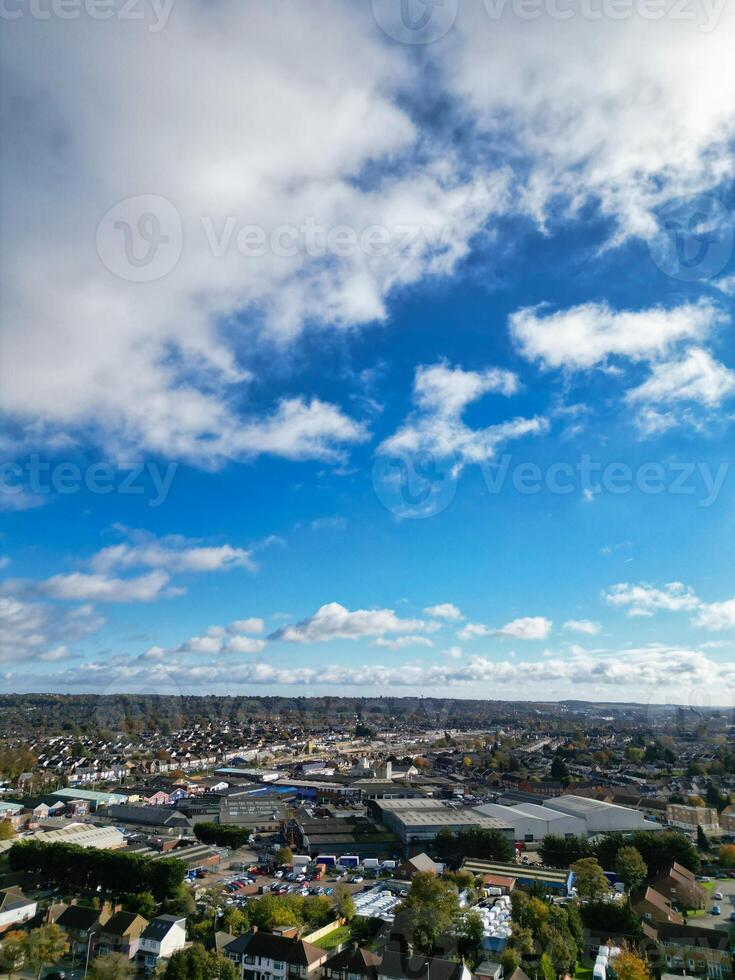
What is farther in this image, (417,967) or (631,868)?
(631,868)

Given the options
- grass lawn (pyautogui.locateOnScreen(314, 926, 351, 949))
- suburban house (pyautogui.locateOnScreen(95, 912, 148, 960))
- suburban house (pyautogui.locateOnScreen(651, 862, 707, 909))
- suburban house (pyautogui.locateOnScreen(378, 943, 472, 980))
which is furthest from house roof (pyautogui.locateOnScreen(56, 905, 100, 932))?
suburban house (pyautogui.locateOnScreen(651, 862, 707, 909))

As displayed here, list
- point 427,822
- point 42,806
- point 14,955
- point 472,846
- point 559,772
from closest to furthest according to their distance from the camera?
point 14,955 → point 472,846 → point 427,822 → point 42,806 → point 559,772

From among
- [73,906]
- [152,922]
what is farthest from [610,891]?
[73,906]

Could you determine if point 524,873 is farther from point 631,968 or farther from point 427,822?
point 631,968

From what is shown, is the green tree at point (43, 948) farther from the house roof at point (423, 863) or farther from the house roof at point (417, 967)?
the house roof at point (423, 863)

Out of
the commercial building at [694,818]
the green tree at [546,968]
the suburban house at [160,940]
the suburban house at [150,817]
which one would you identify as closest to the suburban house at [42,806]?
the suburban house at [150,817]

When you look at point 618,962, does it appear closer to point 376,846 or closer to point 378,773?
point 376,846

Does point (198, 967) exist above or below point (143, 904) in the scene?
above

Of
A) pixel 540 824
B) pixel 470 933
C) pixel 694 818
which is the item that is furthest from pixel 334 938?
pixel 694 818
